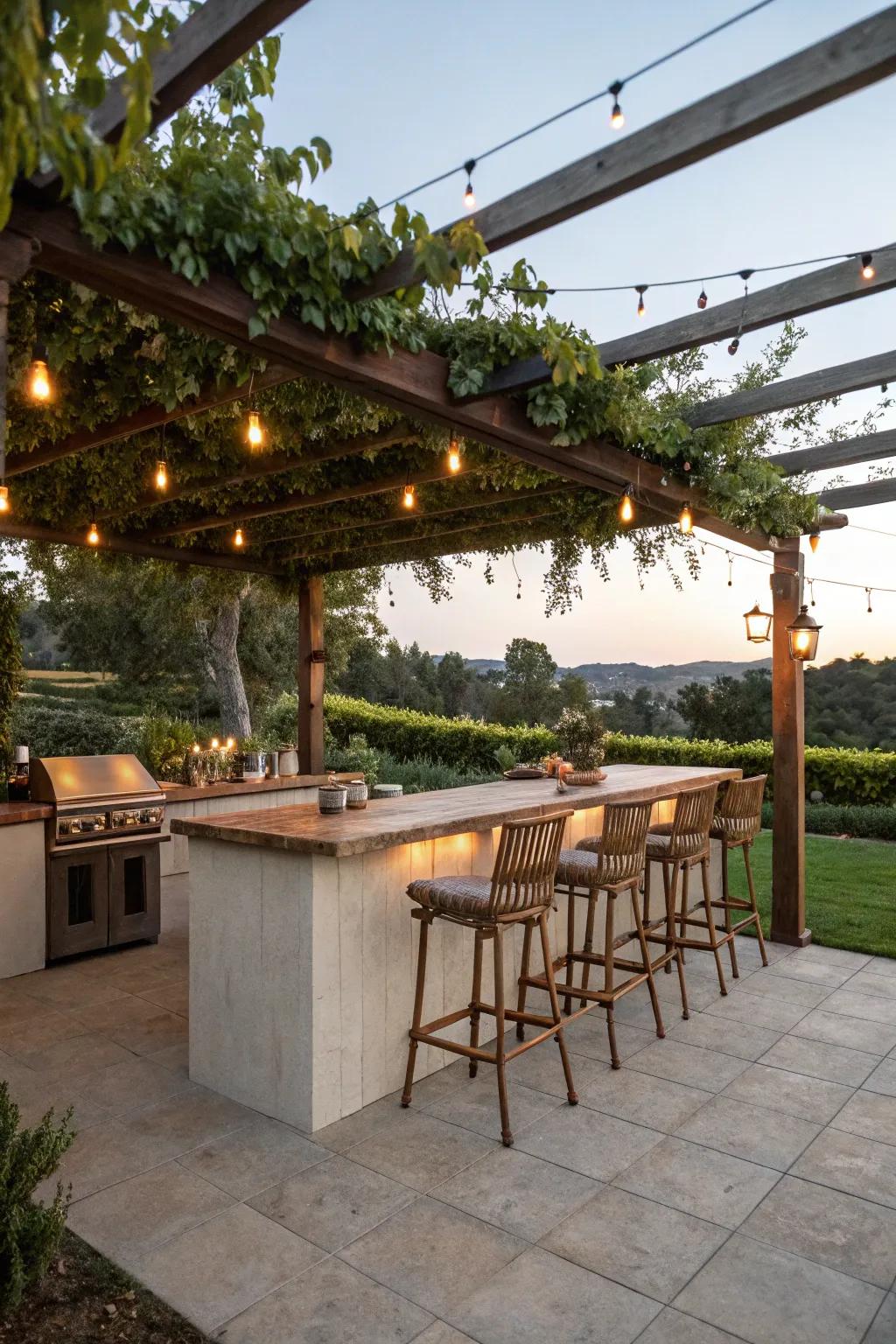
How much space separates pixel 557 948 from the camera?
15.2ft

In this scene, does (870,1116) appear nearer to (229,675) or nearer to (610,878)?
(610,878)

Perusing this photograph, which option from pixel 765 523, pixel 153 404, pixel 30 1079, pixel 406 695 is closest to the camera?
pixel 30 1079

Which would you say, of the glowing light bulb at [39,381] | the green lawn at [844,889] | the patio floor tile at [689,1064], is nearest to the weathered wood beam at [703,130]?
the glowing light bulb at [39,381]

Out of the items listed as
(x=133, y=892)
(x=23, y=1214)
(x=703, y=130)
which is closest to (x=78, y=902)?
(x=133, y=892)

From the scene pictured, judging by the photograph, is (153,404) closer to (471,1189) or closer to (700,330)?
(700,330)

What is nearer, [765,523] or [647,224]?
[647,224]

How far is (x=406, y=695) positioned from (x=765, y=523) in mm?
15786

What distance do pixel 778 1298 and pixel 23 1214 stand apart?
1.91m

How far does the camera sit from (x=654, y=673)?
15180 mm

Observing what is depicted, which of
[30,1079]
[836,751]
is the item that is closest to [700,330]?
[30,1079]

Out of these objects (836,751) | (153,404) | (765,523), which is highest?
(153,404)

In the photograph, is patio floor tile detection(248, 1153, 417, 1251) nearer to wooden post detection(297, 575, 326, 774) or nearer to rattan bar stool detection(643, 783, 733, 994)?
rattan bar stool detection(643, 783, 733, 994)

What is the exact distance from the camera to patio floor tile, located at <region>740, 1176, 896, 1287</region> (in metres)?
2.45

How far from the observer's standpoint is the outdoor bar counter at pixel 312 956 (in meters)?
3.21
